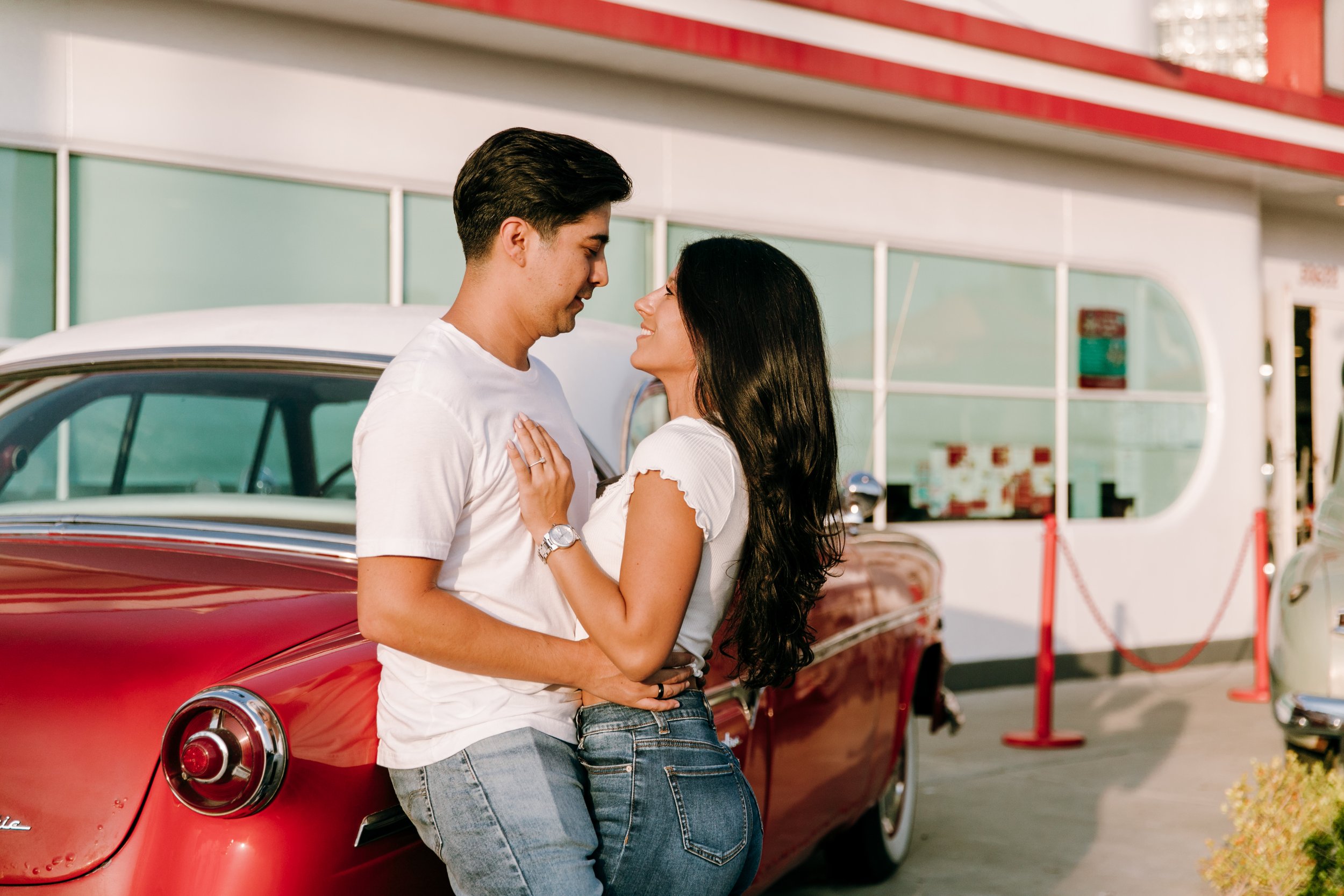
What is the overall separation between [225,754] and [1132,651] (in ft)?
31.3

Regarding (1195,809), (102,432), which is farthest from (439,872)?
(1195,809)

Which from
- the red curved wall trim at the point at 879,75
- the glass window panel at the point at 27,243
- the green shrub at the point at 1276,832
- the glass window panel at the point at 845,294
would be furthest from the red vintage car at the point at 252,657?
the glass window panel at the point at 845,294

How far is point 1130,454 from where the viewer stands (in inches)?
432

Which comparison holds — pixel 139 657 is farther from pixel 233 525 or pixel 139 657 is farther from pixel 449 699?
pixel 233 525

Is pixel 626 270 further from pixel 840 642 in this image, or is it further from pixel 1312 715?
pixel 840 642

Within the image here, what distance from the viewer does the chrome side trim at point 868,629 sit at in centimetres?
392

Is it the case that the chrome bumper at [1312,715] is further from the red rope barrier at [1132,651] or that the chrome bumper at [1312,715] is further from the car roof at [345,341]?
the red rope barrier at [1132,651]

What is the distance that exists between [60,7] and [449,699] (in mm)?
5872

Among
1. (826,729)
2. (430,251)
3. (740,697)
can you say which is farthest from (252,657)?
(430,251)

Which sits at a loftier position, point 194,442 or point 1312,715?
point 194,442

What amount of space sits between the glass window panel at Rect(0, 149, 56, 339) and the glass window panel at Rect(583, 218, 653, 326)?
299 cm

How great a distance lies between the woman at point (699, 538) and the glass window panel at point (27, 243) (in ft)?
16.9

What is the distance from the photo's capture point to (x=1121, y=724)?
8.45m

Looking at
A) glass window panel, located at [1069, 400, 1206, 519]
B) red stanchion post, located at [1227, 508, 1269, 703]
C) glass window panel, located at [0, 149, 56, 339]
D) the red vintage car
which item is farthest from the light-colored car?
glass window panel, located at [0, 149, 56, 339]
